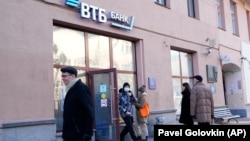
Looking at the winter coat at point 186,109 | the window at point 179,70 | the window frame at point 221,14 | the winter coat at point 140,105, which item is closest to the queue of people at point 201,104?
the winter coat at point 186,109

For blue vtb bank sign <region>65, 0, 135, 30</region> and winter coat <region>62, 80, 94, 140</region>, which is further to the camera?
blue vtb bank sign <region>65, 0, 135, 30</region>

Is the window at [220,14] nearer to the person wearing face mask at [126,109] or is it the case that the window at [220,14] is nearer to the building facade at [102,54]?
the building facade at [102,54]

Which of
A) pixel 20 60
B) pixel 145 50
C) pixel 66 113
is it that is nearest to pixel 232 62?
pixel 145 50

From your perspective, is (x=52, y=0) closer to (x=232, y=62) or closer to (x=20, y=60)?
(x=20, y=60)

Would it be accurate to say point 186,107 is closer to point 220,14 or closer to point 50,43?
point 50,43

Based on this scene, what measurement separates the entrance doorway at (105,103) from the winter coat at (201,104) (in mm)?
1965

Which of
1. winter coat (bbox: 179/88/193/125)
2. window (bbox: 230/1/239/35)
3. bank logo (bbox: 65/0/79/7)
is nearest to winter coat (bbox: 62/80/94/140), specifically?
bank logo (bbox: 65/0/79/7)

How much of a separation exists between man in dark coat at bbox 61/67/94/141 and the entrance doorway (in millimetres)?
4472

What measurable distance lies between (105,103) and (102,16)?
2.37 m

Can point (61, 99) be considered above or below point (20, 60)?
below

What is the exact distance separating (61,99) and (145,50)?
154 inches

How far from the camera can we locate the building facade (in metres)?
7.56

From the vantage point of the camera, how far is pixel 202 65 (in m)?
15.3

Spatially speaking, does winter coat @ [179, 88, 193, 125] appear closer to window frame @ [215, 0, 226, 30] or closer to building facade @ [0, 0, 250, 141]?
building facade @ [0, 0, 250, 141]
